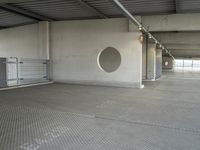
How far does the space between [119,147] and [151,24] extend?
685cm

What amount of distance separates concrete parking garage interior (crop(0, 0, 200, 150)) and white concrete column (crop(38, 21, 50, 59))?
5 centimetres

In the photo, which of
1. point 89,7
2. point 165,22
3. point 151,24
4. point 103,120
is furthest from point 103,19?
point 103,120

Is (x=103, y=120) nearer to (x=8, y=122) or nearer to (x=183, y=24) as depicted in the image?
(x=8, y=122)

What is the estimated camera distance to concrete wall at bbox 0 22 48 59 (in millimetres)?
10266

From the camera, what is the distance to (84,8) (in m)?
7.88

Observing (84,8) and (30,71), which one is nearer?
(84,8)

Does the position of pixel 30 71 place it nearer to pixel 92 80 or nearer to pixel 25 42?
pixel 25 42

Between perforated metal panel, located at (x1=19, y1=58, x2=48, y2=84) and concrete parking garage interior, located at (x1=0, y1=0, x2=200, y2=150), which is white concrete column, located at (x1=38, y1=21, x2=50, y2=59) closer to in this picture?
concrete parking garage interior, located at (x1=0, y1=0, x2=200, y2=150)

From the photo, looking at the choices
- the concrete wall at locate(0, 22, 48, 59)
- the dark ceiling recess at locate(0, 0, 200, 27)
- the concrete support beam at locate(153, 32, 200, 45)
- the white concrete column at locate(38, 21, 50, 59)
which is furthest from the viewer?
the concrete support beam at locate(153, 32, 200, 45)

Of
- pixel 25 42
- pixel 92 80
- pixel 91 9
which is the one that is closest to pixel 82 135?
→ pixel 91 9

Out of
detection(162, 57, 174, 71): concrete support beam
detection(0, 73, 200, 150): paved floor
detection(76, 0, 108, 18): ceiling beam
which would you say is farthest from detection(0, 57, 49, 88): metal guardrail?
detection(162, 57, 174, 71): concrete support beam

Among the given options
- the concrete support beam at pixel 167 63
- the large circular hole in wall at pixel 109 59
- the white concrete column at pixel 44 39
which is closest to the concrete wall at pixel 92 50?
the white concrete column at pixel 44 39

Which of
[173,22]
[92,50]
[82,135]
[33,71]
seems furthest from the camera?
[33,71]

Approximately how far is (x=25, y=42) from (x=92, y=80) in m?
4.60
